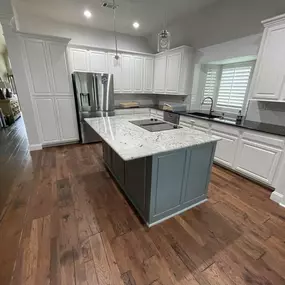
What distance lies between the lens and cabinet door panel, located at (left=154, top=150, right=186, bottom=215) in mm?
1524

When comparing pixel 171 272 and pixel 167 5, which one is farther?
pixel 167 5

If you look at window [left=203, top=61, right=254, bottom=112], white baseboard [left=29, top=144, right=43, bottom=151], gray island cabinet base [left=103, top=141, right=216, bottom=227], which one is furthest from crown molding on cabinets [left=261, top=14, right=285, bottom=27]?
white baseboard [left=29, top=144, right=43, bottom=151]

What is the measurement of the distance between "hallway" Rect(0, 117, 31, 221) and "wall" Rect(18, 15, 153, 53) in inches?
103

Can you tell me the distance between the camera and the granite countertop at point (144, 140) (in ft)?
4.38

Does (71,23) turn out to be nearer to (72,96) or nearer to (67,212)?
(72,96)

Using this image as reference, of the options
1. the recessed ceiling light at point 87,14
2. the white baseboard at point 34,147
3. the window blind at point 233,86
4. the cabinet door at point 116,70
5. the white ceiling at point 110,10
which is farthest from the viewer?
the cabinet door at point 116,70

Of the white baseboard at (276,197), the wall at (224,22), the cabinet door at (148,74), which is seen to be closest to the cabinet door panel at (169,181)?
the white baseboard at (276,197)

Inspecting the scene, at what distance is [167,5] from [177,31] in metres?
1.01

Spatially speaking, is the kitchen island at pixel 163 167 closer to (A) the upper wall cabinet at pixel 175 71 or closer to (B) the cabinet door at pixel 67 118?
(B) the cabinet door at pixel 67 118

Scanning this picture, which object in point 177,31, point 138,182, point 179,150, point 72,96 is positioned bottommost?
point 138,182

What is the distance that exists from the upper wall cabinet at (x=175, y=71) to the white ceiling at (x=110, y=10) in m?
0.72

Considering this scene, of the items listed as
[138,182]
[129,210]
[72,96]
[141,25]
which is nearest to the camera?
[138,182]

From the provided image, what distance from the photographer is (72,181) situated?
2.47m

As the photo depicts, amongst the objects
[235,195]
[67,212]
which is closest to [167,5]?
[235,195]
